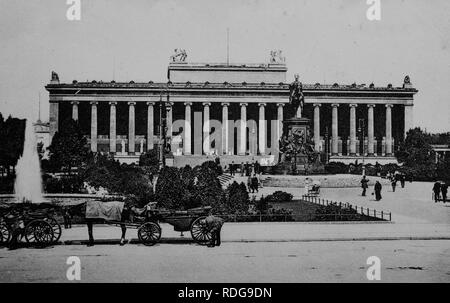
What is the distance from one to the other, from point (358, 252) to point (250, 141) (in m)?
86.0

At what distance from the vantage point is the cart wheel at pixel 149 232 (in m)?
18.5

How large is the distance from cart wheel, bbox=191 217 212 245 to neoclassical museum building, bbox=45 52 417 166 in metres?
72.7

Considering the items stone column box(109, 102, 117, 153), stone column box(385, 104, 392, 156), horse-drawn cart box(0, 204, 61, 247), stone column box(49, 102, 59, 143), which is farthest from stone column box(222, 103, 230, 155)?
horse-drawn cart box(0, 204, 61, 247)

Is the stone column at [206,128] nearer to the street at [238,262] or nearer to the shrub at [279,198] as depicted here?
the shrub at [279,198]

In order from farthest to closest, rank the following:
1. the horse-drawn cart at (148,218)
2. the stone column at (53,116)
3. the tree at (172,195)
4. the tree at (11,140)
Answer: the stone column at (53,116)
the tree at (11,140)
the tree at (172,195)
the horse-drawn cart at (148,218)

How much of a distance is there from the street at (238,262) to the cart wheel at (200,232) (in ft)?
2.06

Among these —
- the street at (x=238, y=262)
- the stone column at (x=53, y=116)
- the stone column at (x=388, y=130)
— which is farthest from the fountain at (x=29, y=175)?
the stone column at (x=388, y=130)

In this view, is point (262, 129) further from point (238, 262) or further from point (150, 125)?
point (238, 262)

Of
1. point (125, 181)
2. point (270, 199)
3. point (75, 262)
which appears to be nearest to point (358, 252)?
point (75, 262)

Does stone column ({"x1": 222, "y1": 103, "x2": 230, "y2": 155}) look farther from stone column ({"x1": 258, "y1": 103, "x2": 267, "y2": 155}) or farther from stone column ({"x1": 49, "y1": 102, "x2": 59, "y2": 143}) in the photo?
stone column ({"x1": 49, "y1": 102, "x2": 59, "y2": 143})

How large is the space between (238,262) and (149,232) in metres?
4.01

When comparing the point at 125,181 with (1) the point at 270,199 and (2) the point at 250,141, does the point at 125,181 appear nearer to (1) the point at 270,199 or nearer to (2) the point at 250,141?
(1) the point at 270,199

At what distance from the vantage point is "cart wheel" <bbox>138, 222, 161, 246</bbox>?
727 inches

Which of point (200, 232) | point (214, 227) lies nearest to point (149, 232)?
point (200, 232)
